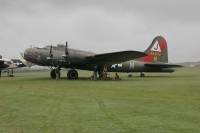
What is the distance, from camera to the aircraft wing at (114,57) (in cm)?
2034

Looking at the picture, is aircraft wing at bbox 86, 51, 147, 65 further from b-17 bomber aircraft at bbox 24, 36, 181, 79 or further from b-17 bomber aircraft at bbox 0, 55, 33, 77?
b-17 bomber aircraft at bbox 0, 55, 33, 77

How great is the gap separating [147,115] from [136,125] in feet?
3.52

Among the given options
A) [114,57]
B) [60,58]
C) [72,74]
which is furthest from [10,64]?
[114,57]

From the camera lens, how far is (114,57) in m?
21.6

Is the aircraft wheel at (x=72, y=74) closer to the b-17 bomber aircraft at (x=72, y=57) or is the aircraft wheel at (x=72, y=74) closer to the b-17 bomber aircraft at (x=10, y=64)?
the b-17 bomber aircraft at (x=72, y=57)

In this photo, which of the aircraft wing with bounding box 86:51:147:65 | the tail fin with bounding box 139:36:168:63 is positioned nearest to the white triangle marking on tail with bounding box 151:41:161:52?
the tail fin with bounding box 139:36:168:63

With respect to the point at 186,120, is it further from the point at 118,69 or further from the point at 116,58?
the point at 118,69

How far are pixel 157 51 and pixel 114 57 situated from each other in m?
8.55

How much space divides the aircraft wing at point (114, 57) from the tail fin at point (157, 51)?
6.19 m

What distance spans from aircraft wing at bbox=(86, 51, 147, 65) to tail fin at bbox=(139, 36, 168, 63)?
619 cm

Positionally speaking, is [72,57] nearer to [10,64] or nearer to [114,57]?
[114,57]

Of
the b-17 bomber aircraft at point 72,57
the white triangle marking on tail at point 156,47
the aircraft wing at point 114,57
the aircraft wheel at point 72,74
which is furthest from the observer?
the white triangle marking on tail at point 156,47

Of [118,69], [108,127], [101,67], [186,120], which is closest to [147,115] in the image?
[186,120]

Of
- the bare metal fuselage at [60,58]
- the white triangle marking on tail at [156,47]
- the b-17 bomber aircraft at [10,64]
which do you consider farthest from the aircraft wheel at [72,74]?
the b-17 bomber aircraft at [10,64]
